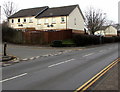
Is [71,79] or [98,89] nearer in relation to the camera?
[98,89]

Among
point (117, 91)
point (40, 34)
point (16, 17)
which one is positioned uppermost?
point (16, 17)

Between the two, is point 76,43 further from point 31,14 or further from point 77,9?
point 31,14

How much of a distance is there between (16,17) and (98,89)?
44.5 m

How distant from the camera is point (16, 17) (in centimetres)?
4681

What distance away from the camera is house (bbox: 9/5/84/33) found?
39625 millimetres

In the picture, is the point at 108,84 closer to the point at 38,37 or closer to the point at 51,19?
the point at 38,37

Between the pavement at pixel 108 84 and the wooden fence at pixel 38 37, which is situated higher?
the wooden fence at pixel 38 37

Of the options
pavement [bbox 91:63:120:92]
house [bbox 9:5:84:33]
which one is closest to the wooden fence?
house [bbox 9:5:84:33]

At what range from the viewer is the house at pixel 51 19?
39.6 meters

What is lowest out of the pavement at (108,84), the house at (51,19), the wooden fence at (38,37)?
the pavement at (108,84)

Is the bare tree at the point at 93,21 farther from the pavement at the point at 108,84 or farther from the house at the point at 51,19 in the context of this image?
the pavement at the point at 108,84

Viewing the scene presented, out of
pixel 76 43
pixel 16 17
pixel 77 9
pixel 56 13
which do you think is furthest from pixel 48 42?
pixel 16 17

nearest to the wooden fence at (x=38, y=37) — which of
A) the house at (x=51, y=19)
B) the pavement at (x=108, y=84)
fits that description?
the house at (x=51, y=19)

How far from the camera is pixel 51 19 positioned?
41.5m
